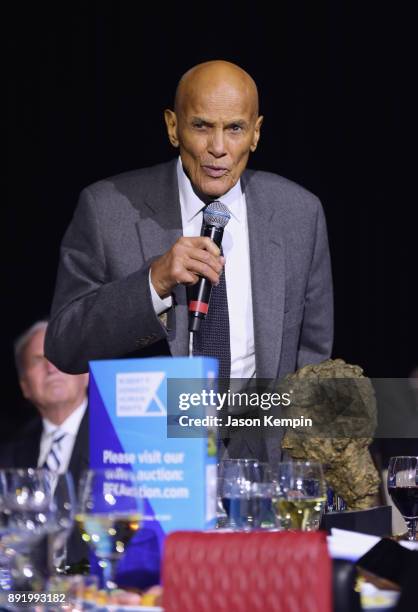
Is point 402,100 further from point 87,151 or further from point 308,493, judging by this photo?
point 308,493

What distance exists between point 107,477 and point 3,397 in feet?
9.06

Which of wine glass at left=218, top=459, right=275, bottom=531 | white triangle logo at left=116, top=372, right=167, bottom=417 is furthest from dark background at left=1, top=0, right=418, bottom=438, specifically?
white triangle logo at left=116, top=372, right=167, bottom=417

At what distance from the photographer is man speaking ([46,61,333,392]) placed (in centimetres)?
164

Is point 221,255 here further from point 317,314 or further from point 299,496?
point 299,496

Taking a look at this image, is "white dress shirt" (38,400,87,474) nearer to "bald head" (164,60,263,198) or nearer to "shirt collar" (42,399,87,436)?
"shirt collar" (42,399,87,436)

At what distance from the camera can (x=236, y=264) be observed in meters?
1.93

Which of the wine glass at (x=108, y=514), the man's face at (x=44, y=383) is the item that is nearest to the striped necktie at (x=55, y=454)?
the man's face at (x=44, y=383)

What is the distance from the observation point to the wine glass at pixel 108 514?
104cm

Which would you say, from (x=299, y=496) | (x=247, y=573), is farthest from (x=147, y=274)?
(x=247, y=573)

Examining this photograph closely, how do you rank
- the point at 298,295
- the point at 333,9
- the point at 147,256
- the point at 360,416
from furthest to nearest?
the point at 333,9
the point at 298,295
the point at 147,256
the point at 360,416

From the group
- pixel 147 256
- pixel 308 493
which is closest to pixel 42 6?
pixel 147 256

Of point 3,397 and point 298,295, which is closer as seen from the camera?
point 298,295

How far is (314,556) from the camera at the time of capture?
0.91m

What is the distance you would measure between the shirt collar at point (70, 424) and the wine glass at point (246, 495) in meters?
2.40
